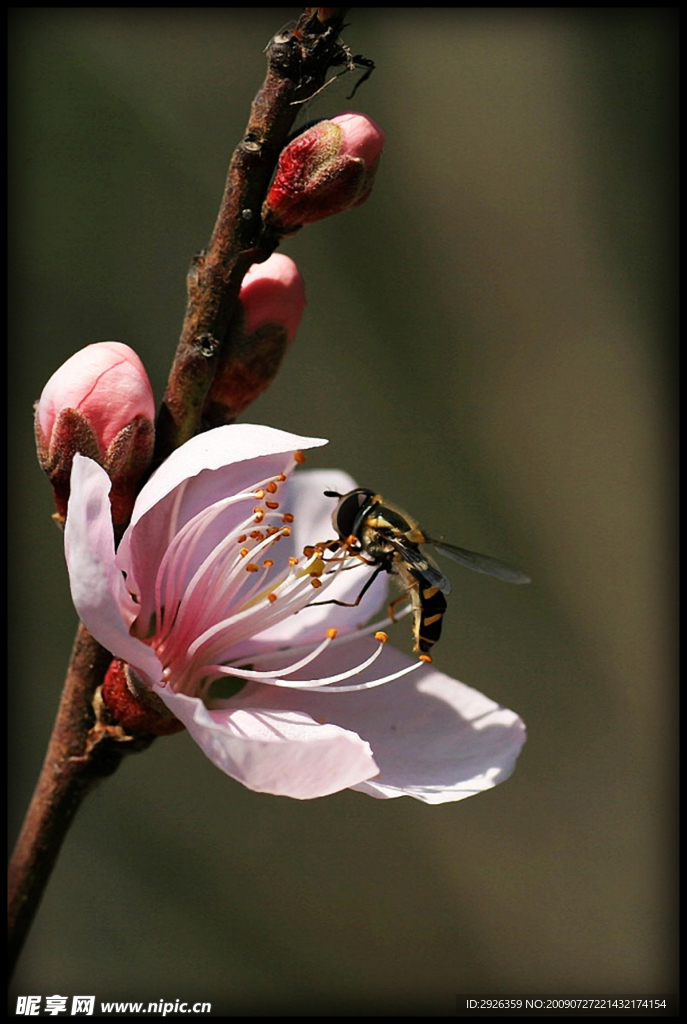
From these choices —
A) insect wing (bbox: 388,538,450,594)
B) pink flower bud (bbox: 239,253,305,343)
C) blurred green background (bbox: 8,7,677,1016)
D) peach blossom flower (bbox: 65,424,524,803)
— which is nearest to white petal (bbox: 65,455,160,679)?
peach blossom flower (bbox: 65,424,524,803)

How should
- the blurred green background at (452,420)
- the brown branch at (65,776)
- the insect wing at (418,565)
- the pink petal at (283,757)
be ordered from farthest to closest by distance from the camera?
the blurred green background at (452,420), the insect wing at (418,565), the brown branch at (65,776), the pink petal at (283,757)

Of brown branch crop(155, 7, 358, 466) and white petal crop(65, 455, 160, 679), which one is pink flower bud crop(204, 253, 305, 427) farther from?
white petal crop(65, 455, 160, 679)

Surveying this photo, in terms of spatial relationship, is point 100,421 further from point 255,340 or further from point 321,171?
point 321,171

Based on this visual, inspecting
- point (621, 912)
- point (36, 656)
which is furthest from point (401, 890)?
point (36, 656)

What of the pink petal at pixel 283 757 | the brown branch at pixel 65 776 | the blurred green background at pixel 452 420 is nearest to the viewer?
the pink petal at pixel 283 757

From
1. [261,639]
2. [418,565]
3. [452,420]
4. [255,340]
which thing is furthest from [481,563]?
[452,420]

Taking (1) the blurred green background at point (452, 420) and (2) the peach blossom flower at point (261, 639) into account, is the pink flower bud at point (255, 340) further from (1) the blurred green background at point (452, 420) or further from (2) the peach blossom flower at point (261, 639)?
(1) the blurred green background at point (452, 420)

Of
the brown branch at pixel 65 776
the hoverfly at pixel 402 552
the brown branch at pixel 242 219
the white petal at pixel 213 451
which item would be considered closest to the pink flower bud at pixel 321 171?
the brown branch at pixel 242 219
